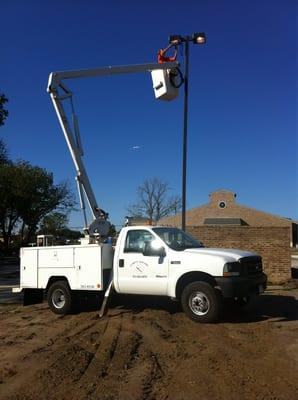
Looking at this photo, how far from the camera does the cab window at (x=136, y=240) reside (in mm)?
11492

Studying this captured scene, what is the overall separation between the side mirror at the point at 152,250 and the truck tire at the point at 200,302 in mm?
984

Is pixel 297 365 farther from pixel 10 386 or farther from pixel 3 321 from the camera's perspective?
pixel 3 321

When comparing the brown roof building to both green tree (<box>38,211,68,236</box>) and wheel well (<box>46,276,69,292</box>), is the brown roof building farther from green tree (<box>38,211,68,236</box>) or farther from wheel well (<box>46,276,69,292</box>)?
wheel well (<box>46,276,69,292</box>)

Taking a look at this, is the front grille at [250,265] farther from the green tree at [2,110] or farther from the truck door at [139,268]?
the green tree at [2,110]

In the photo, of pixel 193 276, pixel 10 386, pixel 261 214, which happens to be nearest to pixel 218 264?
pixel 193 276

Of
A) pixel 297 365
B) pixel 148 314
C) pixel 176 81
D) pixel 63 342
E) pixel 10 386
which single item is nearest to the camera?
pixel 10 386

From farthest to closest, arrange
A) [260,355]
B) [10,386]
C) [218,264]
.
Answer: [218,264], [260,355], [10,386]

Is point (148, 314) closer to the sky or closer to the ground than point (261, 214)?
closer to the ground

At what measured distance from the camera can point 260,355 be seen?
7707mm

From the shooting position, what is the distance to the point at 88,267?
11945 mm

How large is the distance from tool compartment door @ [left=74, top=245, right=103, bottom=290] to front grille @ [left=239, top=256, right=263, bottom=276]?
3.22 metres

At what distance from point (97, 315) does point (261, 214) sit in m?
56.8

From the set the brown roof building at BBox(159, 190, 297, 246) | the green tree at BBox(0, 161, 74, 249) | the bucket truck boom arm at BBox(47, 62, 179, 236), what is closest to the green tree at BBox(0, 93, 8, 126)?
the bucket truck boom arm at BBox(47, 62, 179, 236)

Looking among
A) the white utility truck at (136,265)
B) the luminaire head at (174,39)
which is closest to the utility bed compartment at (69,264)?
the white utility truck at (136,265)
